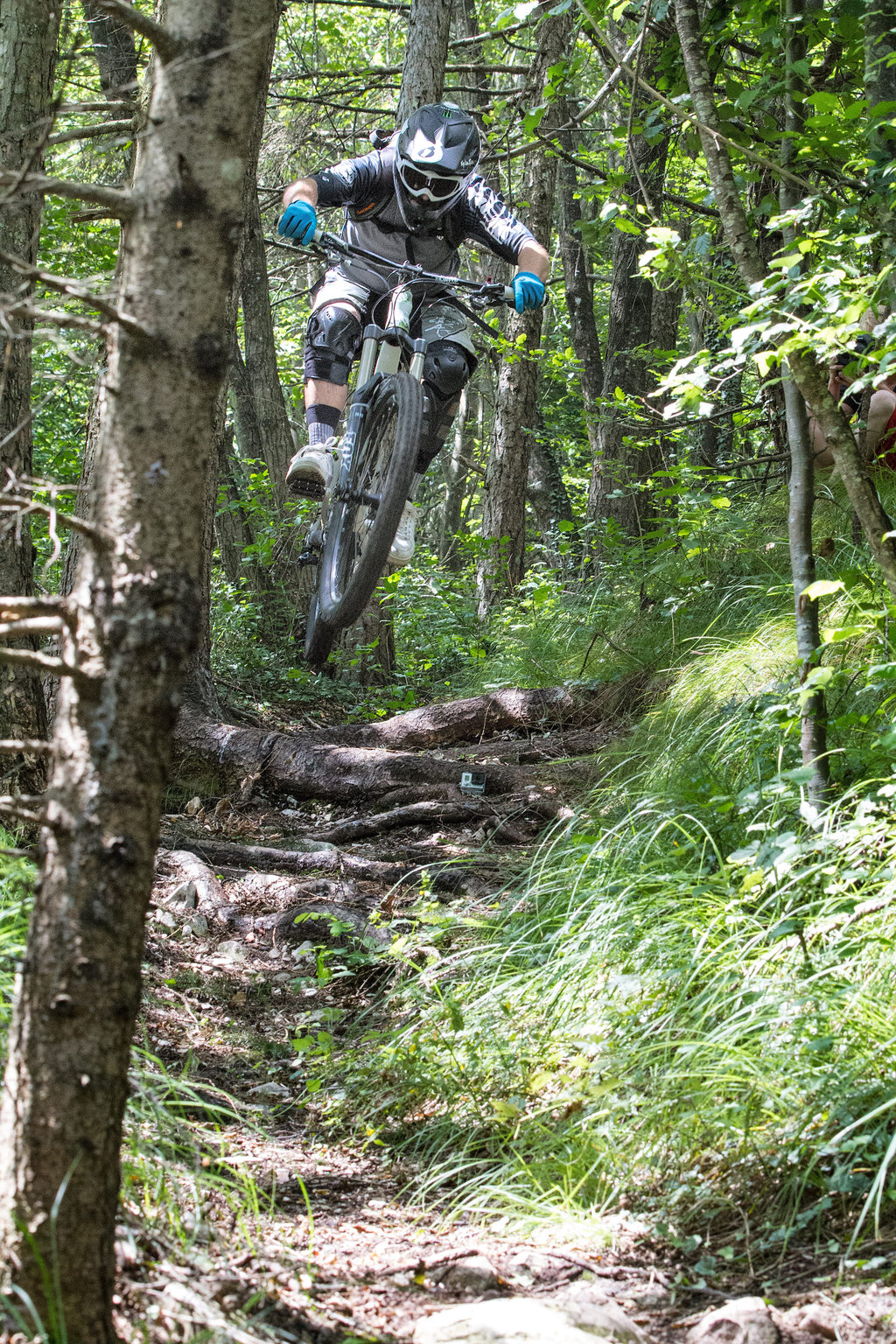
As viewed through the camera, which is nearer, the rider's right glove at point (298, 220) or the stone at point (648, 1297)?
the stone at point (648, 1297)

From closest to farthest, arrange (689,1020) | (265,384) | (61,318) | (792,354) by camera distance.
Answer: (61,318), (689,1020), (792,354), (265,384)

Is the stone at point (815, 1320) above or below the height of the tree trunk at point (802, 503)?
below

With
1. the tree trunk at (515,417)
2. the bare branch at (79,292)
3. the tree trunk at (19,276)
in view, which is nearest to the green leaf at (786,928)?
the bare branch at (79,292)

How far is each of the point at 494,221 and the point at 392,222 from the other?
19.3 inches

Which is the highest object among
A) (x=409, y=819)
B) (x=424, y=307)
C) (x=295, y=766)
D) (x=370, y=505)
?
(x=424, y=307)

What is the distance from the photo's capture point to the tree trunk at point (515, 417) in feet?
25.4

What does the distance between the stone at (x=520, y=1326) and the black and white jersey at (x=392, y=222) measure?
4.39 meters

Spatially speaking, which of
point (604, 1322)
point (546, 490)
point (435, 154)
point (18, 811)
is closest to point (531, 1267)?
point (604, 1322)

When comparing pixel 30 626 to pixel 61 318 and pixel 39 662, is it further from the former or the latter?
pixel 61 318

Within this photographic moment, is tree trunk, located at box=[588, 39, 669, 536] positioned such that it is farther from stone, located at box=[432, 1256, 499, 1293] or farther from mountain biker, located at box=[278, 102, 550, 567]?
stone, located at box=[432, 1256, 499, 1293]

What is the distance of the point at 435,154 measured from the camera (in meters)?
4.68

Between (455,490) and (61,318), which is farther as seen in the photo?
(455,490)

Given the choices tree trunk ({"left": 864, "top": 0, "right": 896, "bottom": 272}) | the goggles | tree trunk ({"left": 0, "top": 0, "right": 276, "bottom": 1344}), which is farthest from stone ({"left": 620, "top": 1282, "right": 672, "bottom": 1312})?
the goggles

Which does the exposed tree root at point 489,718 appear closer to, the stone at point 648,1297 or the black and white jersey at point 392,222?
the black and white jersey at point 392,222
